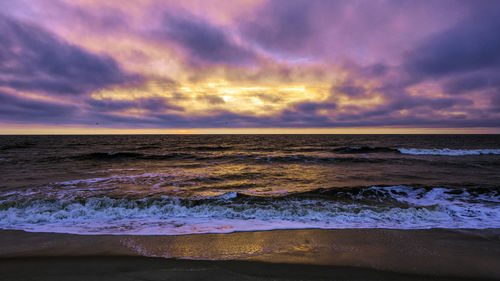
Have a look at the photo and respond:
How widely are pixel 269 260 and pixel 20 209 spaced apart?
836 centimetres

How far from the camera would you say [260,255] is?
4.08m

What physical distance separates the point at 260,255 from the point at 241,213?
268 cm

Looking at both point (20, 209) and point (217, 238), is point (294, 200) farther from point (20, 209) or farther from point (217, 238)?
point (20, 209)

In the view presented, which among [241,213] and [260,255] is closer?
[260,255]

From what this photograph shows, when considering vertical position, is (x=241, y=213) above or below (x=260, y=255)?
below

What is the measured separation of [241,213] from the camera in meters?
6.72

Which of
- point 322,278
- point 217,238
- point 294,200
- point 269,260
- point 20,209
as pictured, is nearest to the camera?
point 322,278

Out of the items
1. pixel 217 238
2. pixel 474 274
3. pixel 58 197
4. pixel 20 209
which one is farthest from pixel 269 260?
pixel 58 197

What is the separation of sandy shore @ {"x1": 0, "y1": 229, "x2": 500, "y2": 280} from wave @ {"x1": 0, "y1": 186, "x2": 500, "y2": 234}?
1.72ft

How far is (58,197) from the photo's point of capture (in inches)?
323

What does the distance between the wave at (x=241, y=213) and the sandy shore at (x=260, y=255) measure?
523mm

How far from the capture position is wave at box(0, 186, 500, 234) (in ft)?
18.8

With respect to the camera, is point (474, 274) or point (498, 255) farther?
point (498, 255)

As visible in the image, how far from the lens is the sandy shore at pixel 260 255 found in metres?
3.53
